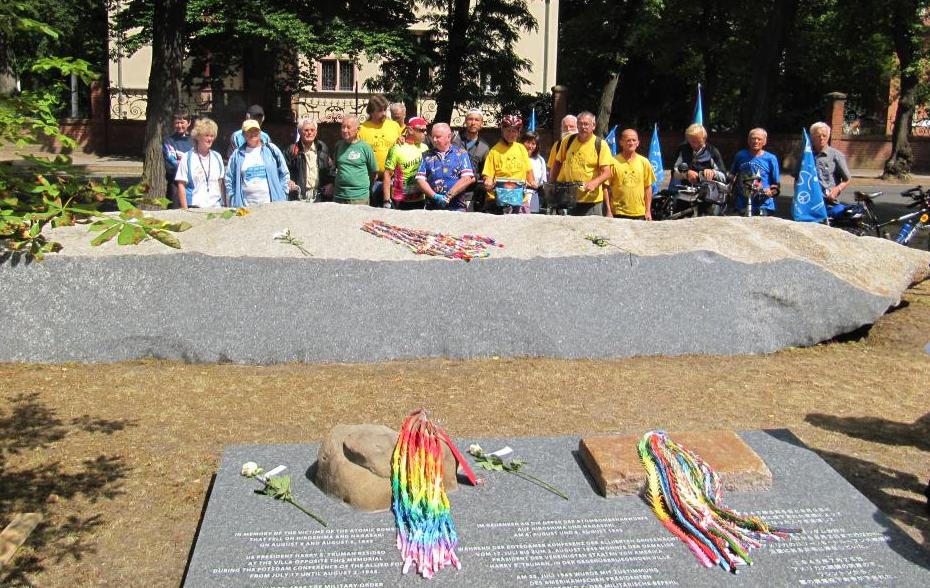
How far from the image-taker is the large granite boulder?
649 centimetres

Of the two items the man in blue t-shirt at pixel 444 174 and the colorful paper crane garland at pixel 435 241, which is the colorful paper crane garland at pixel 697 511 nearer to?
the colorful paper crane garland at pixel 435 241

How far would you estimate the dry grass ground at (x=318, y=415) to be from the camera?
420 centimetres

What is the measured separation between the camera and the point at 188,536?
411 cm

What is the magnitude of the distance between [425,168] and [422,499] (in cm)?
503

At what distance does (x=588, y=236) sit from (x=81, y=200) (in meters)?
4.47

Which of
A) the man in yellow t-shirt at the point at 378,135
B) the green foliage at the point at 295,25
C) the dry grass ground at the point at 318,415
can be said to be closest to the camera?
the dry grass ground at the point at 318,415

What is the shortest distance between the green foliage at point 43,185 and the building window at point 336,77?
3016cm

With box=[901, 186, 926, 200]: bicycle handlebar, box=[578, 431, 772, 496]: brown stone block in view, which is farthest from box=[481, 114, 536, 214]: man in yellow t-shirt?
box=[901, 186, 926, 200]: bicycle handlebar

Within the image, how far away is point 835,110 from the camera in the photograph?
26.0m

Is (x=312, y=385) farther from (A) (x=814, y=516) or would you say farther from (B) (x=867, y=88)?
(B) (x=867, y=88)

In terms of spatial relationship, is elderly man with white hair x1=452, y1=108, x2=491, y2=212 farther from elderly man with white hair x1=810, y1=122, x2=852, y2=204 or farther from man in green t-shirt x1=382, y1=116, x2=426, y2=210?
elderly man with white hair x1=810, y1=122, x2=852, y2=204

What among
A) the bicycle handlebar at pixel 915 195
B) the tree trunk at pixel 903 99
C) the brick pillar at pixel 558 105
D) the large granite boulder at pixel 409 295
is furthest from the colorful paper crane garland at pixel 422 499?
the tree trunk at pixel 903 99

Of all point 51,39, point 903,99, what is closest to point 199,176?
point 51,39

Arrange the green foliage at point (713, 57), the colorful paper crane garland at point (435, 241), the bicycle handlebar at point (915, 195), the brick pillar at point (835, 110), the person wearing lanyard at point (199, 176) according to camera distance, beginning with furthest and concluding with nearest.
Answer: the brick pillar at point (835, 110) < the green foliage at point (713, 57) < the bicycle handlebar at point (915, 195) < the person wearing lanyard at point (199, 176) < the colorful paper crane garland at point (435, 241)
